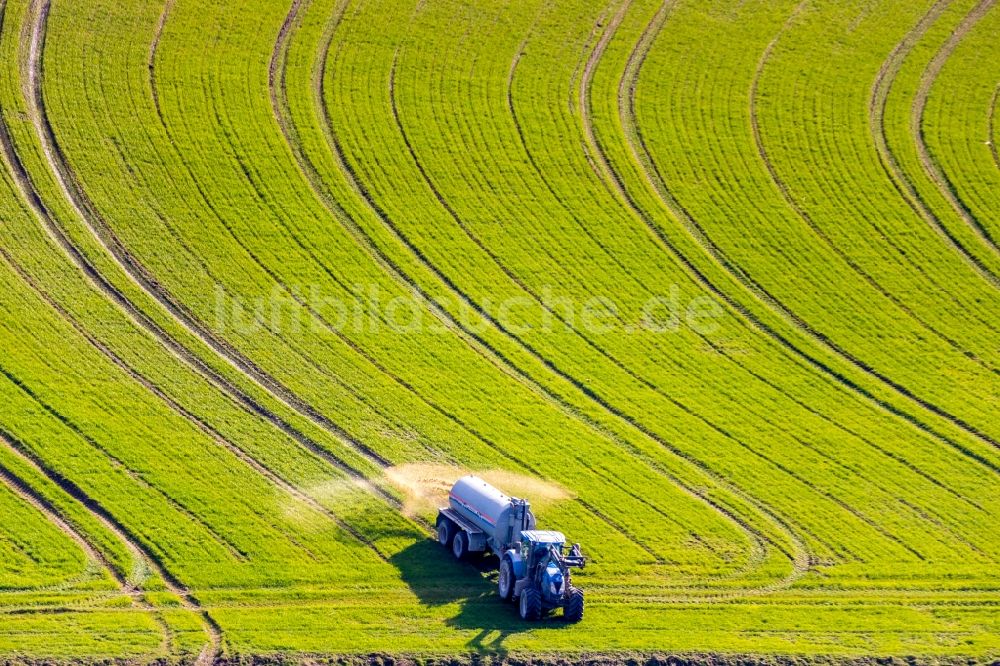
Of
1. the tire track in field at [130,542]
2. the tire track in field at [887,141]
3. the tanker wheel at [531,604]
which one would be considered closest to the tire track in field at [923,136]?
the tire track in field at [887,141]

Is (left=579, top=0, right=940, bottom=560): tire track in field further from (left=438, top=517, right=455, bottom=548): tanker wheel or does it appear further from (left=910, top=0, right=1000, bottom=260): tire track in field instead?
(left=910, top=0, right=1000, bottom=260): tire track in field

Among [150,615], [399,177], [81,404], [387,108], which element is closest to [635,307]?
[399,177]

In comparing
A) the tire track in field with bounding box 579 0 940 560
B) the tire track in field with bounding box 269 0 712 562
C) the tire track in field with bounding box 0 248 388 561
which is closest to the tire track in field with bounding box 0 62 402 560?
the tire track in field with bounding box 0 248 388 561

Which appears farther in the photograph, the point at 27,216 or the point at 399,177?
the point at 399,177

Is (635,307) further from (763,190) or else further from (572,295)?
(763,190)

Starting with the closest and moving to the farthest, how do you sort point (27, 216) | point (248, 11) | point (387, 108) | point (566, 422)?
point (566, 422) < point (27, 216) < point (387, 108) < point (248, 11)

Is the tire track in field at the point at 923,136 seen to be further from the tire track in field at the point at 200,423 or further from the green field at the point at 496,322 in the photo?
the tire track in field at the point at 200,423

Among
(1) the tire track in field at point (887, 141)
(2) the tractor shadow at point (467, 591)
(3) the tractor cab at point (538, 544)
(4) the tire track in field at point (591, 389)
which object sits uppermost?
(1) the tire track in field at point (887, 141)
